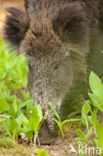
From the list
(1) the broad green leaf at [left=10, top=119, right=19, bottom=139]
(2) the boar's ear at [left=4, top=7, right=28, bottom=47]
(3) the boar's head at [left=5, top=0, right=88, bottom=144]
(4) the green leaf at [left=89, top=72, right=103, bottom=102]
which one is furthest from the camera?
(2) the boar's ear at [left=4, top=7, right=28, bottom=47]

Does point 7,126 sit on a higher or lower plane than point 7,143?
higher

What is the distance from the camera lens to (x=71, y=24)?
4004mm

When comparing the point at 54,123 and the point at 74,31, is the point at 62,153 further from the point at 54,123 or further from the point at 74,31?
the point at 74,31

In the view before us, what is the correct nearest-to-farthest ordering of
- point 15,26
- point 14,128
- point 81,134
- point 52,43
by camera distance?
point 81,134
point 14,128
point 52,43
point 15,26

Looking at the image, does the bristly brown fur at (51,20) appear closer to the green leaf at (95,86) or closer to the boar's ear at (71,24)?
the boar's ear at (71,24)

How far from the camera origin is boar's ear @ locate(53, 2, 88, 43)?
3.90 meters

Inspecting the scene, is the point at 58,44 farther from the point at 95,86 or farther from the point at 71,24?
the point at 95,86

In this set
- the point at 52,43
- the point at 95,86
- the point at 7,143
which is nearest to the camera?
the point at 7,143

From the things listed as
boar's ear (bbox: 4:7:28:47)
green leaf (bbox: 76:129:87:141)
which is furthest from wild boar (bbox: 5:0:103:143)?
green leaf (bbox: 76:129:87:141)

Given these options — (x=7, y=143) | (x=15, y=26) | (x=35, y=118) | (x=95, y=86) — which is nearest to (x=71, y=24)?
(x=15, y=26)

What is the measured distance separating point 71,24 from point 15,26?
784 millimetres

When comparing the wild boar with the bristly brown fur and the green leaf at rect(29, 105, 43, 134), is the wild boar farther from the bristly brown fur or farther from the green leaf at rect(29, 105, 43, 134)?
the green leaf at rect(29, 105, 43, 134)

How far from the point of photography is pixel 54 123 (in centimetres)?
346

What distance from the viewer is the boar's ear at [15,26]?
418 cm
